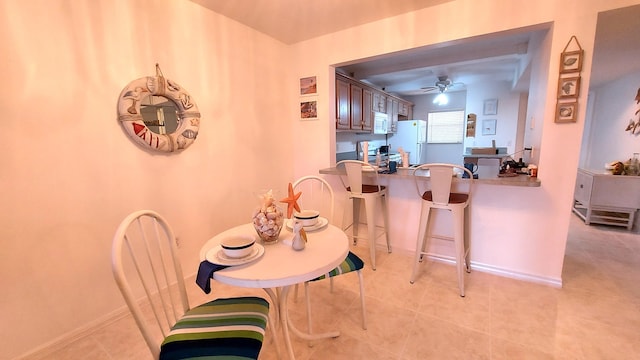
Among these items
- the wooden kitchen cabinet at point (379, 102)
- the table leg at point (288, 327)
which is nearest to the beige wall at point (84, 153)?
the table leg at point (288, 327)

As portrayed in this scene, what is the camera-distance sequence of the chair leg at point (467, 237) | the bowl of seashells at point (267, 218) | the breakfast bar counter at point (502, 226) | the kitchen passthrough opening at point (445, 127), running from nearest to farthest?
the bowl of seashells at point (267, 218), the breakfast bar counter at point (502, 226), the chair leg at point (467, 237), the kitchen passthrough opening at point (445, 127)

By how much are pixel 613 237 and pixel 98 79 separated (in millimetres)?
5265

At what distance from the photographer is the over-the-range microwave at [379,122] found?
15.0 feet

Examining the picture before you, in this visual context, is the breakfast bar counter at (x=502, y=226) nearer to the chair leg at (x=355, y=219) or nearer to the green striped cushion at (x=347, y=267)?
the chair leg at (x=355, y=219)

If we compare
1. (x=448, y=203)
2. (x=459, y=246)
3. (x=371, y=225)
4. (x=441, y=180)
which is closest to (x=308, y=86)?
(x=371, y=225)

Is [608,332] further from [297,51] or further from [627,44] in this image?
[297,51]

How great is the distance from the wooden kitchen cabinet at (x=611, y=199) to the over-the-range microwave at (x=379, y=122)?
116 inches

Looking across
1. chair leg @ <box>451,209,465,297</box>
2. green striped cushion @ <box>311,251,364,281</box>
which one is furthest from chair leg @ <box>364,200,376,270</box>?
green striped cushion @ <box>311,251,364,281</box>

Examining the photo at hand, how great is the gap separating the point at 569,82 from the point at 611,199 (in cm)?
264

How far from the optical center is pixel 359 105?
399 cm

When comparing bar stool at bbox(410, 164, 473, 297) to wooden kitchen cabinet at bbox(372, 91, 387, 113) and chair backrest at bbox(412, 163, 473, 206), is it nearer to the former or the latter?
chair backrest at bbox(412, 163, 473, 206)

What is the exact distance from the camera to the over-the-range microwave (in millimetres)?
4570

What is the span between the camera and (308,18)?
2.39 m

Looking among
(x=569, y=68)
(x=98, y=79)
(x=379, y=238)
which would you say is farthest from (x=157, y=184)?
(x=569, y=68)
